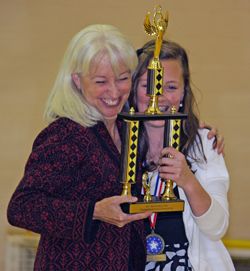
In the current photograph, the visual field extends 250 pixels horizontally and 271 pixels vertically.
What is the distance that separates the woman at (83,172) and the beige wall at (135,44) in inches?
67.9

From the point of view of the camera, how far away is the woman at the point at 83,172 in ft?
8.42

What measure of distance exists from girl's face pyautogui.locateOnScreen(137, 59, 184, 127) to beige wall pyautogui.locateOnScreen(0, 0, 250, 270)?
56.3 inches

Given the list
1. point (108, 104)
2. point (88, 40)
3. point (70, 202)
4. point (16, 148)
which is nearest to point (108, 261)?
point (70, 202)

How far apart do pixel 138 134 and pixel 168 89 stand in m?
0.31

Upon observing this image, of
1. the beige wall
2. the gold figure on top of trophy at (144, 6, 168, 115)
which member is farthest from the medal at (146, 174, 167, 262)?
the beige wall

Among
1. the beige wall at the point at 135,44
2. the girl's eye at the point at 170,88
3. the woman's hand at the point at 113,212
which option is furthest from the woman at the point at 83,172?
the beige wall at the point at 135,44

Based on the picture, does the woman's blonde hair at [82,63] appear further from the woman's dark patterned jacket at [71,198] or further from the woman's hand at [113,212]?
the woman's hand at [113,212]

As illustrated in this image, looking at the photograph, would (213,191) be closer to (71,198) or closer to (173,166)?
(173,166)

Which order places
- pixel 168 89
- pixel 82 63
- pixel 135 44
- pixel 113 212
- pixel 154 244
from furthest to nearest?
pixel 135 44, pixel 168 89, pixel 154 244, pixel 82 63, pixel 113 212

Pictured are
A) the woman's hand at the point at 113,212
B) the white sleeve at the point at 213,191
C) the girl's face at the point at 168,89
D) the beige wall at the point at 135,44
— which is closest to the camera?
the woman's hand at the point at 113,212

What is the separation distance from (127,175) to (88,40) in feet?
1.27

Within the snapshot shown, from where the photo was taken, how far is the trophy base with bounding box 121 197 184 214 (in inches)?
102

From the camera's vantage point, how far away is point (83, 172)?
8.64 feet

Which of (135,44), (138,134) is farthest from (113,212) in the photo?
(135,44)
